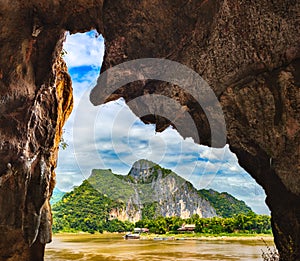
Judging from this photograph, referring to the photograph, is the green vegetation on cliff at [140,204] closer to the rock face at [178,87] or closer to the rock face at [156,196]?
Result: the rock face at [156,196]

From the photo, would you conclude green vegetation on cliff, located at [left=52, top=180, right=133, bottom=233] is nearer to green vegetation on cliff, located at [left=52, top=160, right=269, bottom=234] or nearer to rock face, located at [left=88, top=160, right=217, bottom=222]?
green vegetation on cliff, located at [left=52, top=160, right=269, bottom=234]

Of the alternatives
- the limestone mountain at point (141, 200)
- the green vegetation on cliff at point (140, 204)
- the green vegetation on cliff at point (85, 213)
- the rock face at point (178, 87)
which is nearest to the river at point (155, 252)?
the rock face at point (178, 87)

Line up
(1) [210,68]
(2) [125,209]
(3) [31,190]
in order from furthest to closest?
1. (2) [125,209]
2. (3) [31,190]
3. (1) [210,68]

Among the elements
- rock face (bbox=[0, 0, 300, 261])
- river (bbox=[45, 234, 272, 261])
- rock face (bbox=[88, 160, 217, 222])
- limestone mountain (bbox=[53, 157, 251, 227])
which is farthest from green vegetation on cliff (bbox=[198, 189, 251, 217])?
rock face (bbox=[0, 0, 300, 261])

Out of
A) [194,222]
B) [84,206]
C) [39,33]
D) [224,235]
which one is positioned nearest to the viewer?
[39,33]

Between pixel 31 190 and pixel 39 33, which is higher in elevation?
pixel 39 33

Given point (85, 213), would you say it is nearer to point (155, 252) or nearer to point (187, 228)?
point (187, 228)

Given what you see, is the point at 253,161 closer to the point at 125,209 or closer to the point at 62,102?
the point at 62,102

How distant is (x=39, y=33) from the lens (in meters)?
7.71

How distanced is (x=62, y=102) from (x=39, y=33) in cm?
345

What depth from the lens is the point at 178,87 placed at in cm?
714

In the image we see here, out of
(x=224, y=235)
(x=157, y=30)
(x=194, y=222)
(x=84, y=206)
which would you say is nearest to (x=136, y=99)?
(x=157, y=30)

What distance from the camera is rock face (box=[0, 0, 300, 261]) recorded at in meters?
5.79

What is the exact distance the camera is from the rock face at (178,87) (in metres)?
5.79
